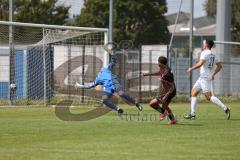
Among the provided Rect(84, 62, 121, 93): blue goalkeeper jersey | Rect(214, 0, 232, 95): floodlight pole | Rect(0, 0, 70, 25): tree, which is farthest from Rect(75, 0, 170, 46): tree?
Rect(84, 62, 121, 93): blue goalkeeper jersey

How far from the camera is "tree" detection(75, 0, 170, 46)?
6431 cm

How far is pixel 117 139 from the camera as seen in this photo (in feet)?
46.5

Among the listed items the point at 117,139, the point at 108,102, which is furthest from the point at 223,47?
the point at 117,139

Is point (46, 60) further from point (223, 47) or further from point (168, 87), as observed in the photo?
point (168, 87)

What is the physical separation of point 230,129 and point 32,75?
13.6m

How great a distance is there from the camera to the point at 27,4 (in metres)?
51.4

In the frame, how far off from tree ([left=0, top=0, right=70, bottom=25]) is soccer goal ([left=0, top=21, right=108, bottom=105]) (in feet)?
56.1

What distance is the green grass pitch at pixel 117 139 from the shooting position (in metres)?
11.9

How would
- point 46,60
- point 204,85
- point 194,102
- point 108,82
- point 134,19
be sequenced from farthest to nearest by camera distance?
1. point 134,19
2. point 46,60
3. point 108,82
4. point 204,85
5. point 194,102

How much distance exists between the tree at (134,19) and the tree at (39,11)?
9353 millimetres

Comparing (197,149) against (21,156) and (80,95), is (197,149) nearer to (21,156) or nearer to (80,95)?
(21,156)

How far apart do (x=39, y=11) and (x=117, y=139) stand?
3761 cm

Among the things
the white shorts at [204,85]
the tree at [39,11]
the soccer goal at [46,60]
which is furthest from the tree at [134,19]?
the white shorts at [204,85]

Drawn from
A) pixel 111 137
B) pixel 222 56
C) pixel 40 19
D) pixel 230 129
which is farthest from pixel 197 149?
pixel 40 19
